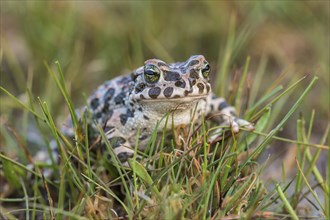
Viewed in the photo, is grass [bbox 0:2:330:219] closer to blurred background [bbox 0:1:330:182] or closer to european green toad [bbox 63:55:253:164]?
blurred background [bbox 0:1:330:182]

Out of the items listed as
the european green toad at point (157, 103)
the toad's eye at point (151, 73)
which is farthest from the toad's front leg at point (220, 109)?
the toad's eye at point (151, 73)

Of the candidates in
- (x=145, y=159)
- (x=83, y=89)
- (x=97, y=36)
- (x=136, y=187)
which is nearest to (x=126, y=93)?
(x=145, y=159)

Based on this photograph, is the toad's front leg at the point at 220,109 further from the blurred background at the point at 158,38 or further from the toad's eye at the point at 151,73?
the blurred background at the point at 158,38

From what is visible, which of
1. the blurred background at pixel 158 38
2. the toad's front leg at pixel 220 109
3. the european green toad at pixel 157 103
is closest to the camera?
the european green toad at pixel 157 103

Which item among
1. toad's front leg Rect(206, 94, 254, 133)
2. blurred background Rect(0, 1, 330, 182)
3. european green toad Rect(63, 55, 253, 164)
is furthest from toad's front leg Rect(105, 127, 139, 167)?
blurred background Rect(0, 1, 330, 182)

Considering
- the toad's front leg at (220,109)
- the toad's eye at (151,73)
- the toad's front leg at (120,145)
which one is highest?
the toad's eye at (151,73)

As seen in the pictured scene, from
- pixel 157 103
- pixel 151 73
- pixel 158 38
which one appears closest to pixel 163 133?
pixel 157 103
